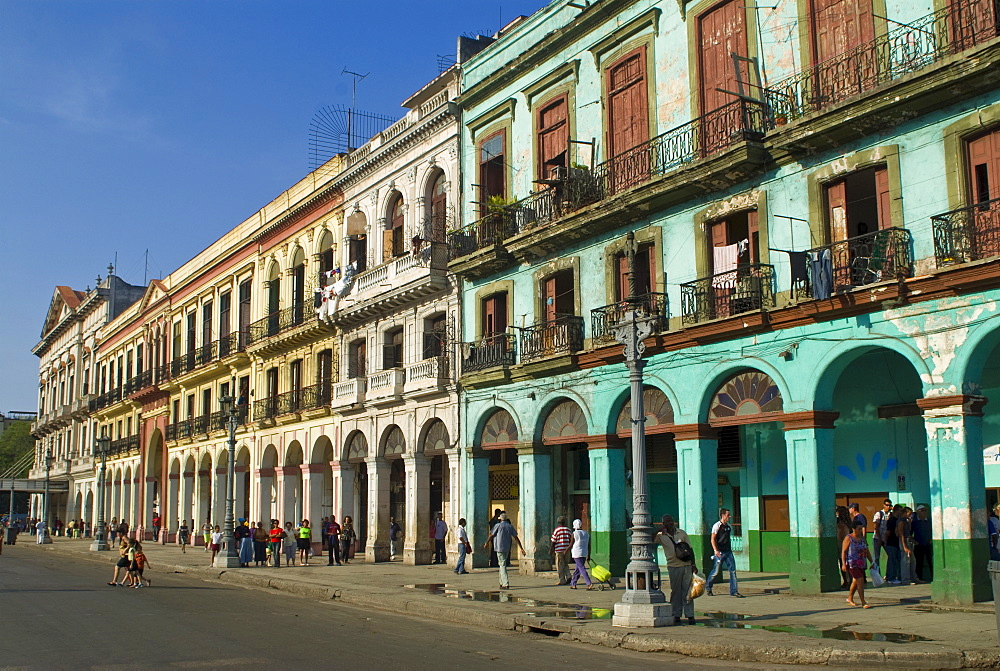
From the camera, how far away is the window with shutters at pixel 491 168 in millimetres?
28078

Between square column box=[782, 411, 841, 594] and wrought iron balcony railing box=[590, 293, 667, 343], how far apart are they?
3.96 m

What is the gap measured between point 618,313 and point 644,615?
31.1 feet

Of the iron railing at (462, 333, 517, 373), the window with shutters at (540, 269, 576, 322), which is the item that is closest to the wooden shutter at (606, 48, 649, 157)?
the window with shutters at (540, 269, 576, 322)

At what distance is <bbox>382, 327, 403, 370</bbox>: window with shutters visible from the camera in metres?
32.7

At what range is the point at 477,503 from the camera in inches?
1101

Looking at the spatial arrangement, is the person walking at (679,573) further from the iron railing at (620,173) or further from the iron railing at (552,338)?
the iron railing at (552,338)

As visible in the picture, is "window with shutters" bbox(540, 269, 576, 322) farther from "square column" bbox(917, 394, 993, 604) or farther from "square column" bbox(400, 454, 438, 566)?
"square column" bbox(917, 394, 993, 604)

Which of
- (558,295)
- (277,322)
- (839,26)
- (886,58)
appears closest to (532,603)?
(558,295)

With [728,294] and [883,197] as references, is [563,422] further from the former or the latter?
[883,197]

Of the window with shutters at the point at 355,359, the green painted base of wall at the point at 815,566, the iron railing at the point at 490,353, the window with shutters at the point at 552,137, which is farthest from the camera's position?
the window with shutters at the point at 355,359

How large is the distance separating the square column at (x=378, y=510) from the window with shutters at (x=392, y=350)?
310 centimetres

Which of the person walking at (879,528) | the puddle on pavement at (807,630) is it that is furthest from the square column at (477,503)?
the puddle on pavement at (807,630)

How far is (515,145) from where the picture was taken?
27.4 metres

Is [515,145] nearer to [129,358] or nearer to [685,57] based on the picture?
[685,57]
